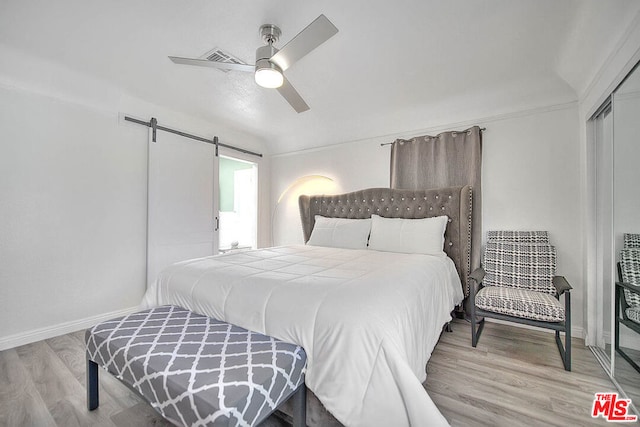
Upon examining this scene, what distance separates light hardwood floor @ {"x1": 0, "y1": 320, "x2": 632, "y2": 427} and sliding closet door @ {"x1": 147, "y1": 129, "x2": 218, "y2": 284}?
1.25 m

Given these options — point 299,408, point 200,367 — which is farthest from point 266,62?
point 299,408

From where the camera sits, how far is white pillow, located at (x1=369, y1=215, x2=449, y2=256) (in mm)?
2727

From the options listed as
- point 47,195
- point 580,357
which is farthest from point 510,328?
point 47,195

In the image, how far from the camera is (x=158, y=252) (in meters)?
3.23

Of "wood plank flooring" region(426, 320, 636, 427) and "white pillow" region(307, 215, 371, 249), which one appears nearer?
"wood plank flooring" region(426, 320, 636, 427)

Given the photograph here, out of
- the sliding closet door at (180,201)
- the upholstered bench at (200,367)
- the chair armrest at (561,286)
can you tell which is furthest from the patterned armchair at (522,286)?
the sliding closet door at (180,201)

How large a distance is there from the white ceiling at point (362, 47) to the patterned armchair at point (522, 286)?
1.46 meters

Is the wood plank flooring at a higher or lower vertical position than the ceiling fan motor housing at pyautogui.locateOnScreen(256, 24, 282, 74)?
lower

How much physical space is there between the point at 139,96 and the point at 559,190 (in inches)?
184

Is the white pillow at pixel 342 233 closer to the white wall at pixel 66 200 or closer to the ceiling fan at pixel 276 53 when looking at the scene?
the ceiling fan at pixel 276 53

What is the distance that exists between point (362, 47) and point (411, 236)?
1866mm

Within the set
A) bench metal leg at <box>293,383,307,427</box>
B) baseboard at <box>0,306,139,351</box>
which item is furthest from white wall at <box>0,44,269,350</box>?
bench metal leg at <box>293,383,307,427</box>

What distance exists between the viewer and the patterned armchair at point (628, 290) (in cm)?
163

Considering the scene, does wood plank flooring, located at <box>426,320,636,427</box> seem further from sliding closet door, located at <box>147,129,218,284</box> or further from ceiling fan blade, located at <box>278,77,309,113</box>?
sliding closet door, located at <box>147,129,218,284</box>
